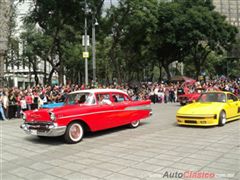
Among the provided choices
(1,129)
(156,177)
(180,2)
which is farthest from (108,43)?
(156,177)

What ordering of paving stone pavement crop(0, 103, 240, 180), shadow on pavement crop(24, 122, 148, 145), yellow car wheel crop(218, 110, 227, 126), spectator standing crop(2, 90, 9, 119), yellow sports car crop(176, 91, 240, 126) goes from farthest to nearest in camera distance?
spectator standing crop(2, 90, 9, 119), yellow car wheel crop(218, 110, 227, 126), yellow sports car crop(176, 91, 240, 126), shadow on pavement crop(24, 122, 148, 145), paving stone pavement crop(0, 103, 240, 180)

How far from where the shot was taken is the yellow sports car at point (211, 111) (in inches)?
398

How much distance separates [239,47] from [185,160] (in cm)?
3963

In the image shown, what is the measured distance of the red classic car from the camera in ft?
26.7

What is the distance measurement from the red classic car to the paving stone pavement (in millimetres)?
397

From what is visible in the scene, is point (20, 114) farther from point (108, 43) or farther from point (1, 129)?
point (108, 43)

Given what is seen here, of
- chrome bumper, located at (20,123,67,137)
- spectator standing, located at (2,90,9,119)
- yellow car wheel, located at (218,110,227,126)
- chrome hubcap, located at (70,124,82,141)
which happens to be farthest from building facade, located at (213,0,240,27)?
chrome bumper, located at (20,123,67,137)

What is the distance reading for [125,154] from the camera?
6.90m

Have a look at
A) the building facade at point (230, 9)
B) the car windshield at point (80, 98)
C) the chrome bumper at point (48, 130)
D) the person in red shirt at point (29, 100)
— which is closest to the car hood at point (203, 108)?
the car windshield at point (80, 98)

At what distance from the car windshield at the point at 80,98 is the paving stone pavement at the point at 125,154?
1175 millimetres

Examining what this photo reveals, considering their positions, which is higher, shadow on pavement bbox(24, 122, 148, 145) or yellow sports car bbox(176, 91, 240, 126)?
yellow sports car bbox(176, 91, 240, 126)

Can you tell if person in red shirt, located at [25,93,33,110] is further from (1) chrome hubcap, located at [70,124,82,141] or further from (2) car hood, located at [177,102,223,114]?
(2) car hood, located at [177,102,223,114]

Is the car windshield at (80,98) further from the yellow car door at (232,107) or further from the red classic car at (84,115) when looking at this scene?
the yellow car door at (232,107)

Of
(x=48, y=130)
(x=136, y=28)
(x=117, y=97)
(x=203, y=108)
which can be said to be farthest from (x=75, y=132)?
(x=136, y=28)
